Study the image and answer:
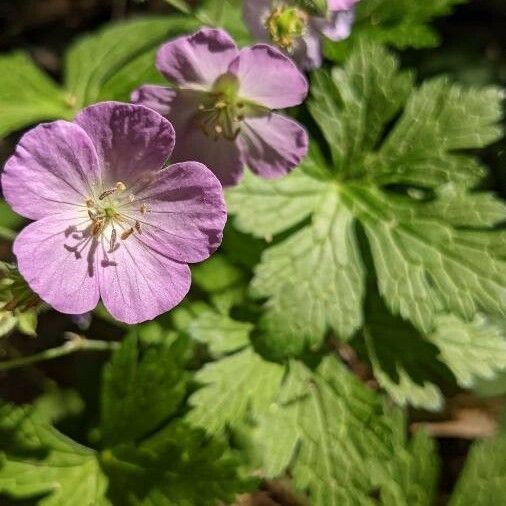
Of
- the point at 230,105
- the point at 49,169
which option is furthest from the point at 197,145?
the point at 49,169

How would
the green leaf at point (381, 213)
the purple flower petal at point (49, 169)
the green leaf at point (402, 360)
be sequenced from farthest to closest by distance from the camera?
the green leaf at point (402, 360) < the green leaf at point (381, 213) < the purple flower petal at point (49, 169)

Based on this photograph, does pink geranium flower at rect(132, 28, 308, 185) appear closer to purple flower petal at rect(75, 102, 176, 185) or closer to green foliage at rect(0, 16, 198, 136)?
purple flower petal at rect(75, 102, 176, 185)

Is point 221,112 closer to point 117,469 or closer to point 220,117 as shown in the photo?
point 220,117

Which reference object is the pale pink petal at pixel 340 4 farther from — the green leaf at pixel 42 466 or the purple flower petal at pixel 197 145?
the green leaf at pixel 42 466

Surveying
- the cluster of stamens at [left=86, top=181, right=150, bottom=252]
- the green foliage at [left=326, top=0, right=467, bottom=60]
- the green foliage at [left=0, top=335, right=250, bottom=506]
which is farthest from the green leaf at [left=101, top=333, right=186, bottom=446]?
the green foliage at [left=326, top=0, right=467, bottom=60]

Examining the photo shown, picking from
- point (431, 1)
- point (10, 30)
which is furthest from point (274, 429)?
point (10, 30)

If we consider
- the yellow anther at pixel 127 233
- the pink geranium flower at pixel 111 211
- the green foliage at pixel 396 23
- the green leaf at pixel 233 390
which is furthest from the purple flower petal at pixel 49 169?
the green foliage at pixel 396 23

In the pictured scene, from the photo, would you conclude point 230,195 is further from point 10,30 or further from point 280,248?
point 10,30
